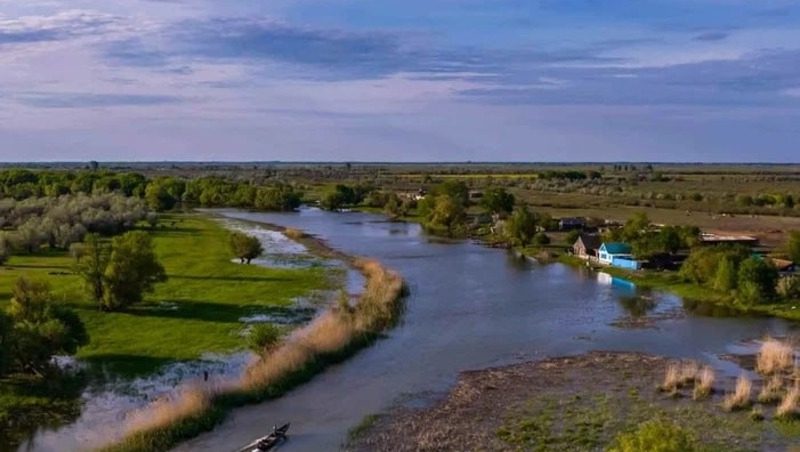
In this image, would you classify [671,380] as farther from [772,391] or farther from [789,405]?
[789,405]

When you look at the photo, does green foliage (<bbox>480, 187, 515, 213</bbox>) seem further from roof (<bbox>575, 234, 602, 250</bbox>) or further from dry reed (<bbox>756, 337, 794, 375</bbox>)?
dry reed (<bbox>756, 337, 794, 375</bbox>)

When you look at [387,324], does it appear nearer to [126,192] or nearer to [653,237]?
[653,237]

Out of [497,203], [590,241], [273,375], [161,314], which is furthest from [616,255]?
[273,375]

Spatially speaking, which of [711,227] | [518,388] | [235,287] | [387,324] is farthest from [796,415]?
[711,227]

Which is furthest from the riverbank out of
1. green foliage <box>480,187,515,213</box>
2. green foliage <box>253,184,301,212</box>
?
green foliage <box>253,184,301,212</box>

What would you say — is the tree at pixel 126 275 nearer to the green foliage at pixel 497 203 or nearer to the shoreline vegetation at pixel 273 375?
the shoreline vegetation at pixel 273 375

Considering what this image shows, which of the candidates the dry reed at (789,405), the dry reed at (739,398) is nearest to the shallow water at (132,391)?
the dry reed at (739,398)
